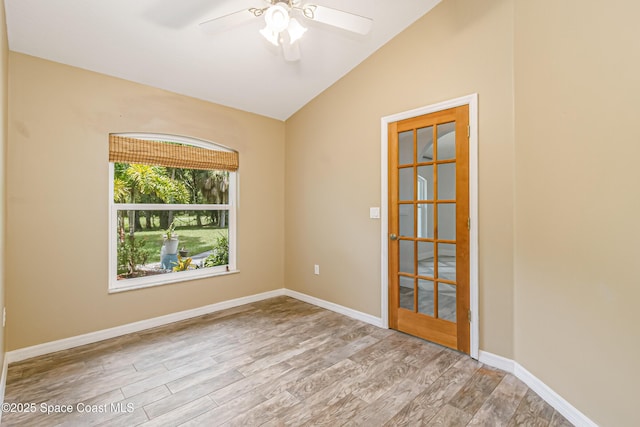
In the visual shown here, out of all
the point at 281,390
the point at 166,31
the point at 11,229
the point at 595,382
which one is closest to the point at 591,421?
the point at 595,382

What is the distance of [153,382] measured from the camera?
207cm

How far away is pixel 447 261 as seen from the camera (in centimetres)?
258

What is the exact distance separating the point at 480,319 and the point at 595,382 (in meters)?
0.80

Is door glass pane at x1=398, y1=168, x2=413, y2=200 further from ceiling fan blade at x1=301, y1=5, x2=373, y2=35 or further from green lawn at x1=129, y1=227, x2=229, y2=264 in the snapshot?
green lawn at x1=129, y1=227, x2=229, y2=264

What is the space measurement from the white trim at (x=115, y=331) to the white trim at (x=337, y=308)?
513 millimetres

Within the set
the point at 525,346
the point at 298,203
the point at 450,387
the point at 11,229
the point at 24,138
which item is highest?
the point at 24,138

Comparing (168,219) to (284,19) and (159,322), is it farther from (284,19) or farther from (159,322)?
(284,19)

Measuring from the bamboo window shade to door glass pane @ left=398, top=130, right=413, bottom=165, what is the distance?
200 centimetres

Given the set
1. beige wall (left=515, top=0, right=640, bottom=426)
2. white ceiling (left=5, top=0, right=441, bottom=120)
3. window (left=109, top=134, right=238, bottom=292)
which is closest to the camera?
beige wall (left=515, top=0, right=640, bottom=426)

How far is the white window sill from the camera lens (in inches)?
114

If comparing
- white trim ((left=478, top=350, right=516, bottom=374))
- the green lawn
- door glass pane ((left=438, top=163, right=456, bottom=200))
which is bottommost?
white trim ((left=478, top=350, right=516, bottom=374))

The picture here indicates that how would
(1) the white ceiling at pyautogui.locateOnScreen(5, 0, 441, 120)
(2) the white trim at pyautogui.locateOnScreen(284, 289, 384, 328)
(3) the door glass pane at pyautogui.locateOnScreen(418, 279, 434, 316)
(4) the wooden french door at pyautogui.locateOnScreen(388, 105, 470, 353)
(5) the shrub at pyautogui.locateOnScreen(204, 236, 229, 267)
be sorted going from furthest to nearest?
(5) the shrub at pyautogui.locateOnScreen(204, 236, 229, 267) < (2) the white trim at pyautogui.locateOnScreen(284, 289, 384, 328) < (3) the door glass pane at pyautogui.locateOnScreen(418, 279, 434, 316) < (4) the wooden french door at pyautogui.locateOnScreen(388, 105, 470, 353) < (1) the white ceiling at pyautogui.locateOnScreen(5, 0, 441, 120)

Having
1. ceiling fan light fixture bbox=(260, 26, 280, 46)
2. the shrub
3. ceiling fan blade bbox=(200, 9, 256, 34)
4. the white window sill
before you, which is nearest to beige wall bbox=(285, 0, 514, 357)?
the shrub

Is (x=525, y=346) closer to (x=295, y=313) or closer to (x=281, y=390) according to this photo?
(x=281, y=390)
